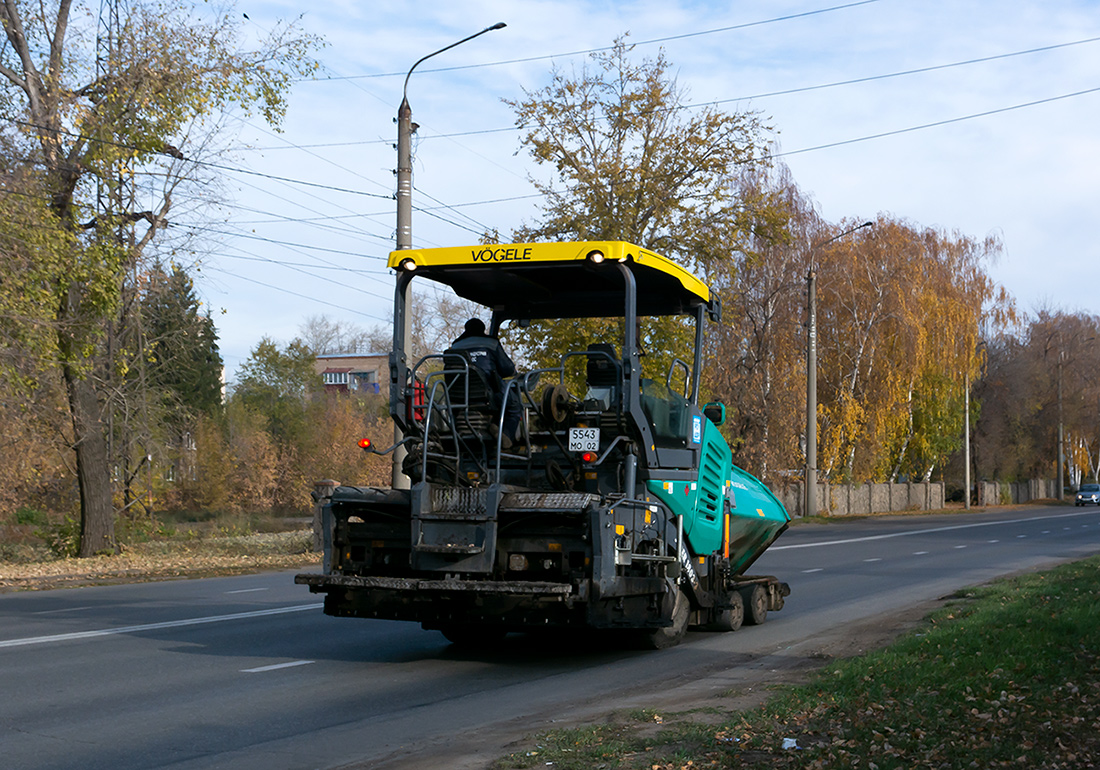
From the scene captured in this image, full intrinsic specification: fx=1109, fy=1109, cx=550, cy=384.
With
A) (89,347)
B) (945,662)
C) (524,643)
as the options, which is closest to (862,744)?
(945,662)

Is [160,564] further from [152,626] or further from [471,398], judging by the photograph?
[471,398]

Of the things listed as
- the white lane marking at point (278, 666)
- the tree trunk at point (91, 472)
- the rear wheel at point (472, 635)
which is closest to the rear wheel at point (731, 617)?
the rear wheel at point (472, 635)

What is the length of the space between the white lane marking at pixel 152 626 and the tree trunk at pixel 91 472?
11.3m

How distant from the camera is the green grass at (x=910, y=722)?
5855 millimetres

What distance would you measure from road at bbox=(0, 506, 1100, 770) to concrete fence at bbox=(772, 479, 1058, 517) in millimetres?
28835

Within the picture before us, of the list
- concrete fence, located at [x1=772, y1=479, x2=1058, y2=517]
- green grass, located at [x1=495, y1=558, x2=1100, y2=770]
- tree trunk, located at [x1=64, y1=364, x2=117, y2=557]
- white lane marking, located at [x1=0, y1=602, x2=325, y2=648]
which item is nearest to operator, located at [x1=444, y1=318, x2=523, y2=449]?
green grass, located at [x1=495, y1=558, x2=1100, y2=770]

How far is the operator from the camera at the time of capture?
32.4ft

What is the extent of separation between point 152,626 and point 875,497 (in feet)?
153

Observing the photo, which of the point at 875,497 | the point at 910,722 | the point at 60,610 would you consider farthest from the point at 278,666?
the point at 875,497

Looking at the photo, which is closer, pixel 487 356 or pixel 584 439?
pixel 584 439

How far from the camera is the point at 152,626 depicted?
38.8ft

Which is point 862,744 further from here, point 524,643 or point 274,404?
point 274,404

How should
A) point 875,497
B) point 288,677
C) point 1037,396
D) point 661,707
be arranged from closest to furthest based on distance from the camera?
point 661,707, point 288,677, point 875,497, point 1037,396

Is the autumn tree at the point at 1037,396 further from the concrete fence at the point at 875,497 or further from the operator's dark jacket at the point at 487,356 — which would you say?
the operator's dark jacket at the point at 487,356
